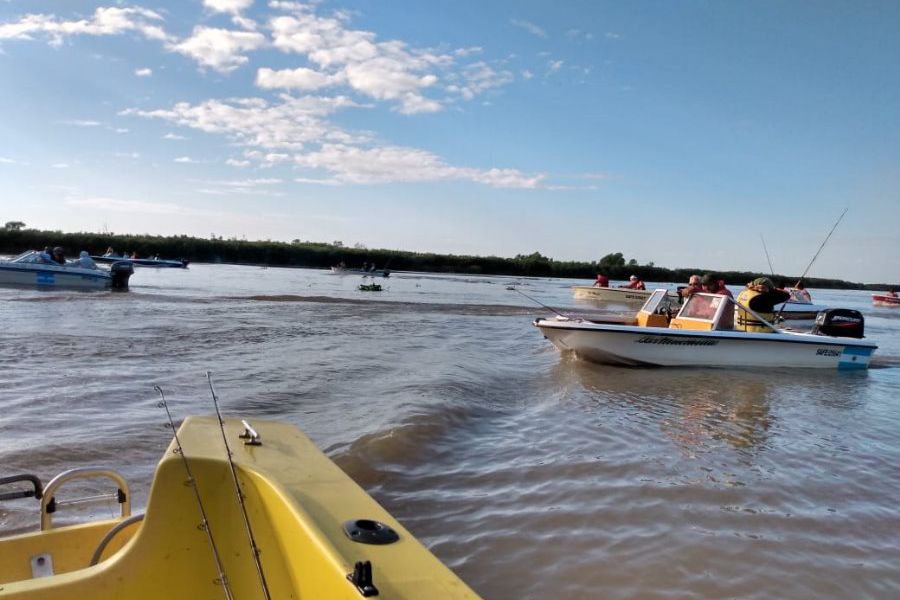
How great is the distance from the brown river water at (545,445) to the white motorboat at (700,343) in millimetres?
292

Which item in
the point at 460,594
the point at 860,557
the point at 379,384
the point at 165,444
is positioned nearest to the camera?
the point at 460,594

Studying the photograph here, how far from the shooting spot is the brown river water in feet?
13.8

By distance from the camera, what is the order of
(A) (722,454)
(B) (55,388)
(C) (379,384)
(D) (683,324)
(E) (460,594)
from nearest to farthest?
1. (E) (460,594)
2. (A) (722,454)
3. (B) (55,388)
4. (C) (379,384)
5. (D) (683,324)

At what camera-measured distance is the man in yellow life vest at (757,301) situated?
13062mm

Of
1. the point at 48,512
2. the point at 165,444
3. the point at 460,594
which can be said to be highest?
the point at 460,594

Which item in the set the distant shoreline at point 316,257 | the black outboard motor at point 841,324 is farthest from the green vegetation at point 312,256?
the black outboard motor at point 841,324

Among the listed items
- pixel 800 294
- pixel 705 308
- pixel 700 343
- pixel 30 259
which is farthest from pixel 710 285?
pixel 30 259

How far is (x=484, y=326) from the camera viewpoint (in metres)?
20.7

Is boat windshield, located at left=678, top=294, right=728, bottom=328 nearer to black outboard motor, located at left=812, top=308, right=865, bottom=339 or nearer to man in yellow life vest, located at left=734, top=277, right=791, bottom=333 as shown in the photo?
man in yellow life vest, located at left=734, top=277, right=791, bottom=333

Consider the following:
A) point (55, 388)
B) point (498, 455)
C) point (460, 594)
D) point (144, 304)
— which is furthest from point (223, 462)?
point (144, 304)

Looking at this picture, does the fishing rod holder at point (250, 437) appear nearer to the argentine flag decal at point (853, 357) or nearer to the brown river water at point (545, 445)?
the brown river water at point (545, 445)

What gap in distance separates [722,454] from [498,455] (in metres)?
2.39

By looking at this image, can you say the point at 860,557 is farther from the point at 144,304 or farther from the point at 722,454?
the point at 144,304

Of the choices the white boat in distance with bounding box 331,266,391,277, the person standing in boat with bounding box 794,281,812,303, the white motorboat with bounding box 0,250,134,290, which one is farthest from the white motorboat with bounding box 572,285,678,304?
the white motorboat with bounding box 0,250,134,290
